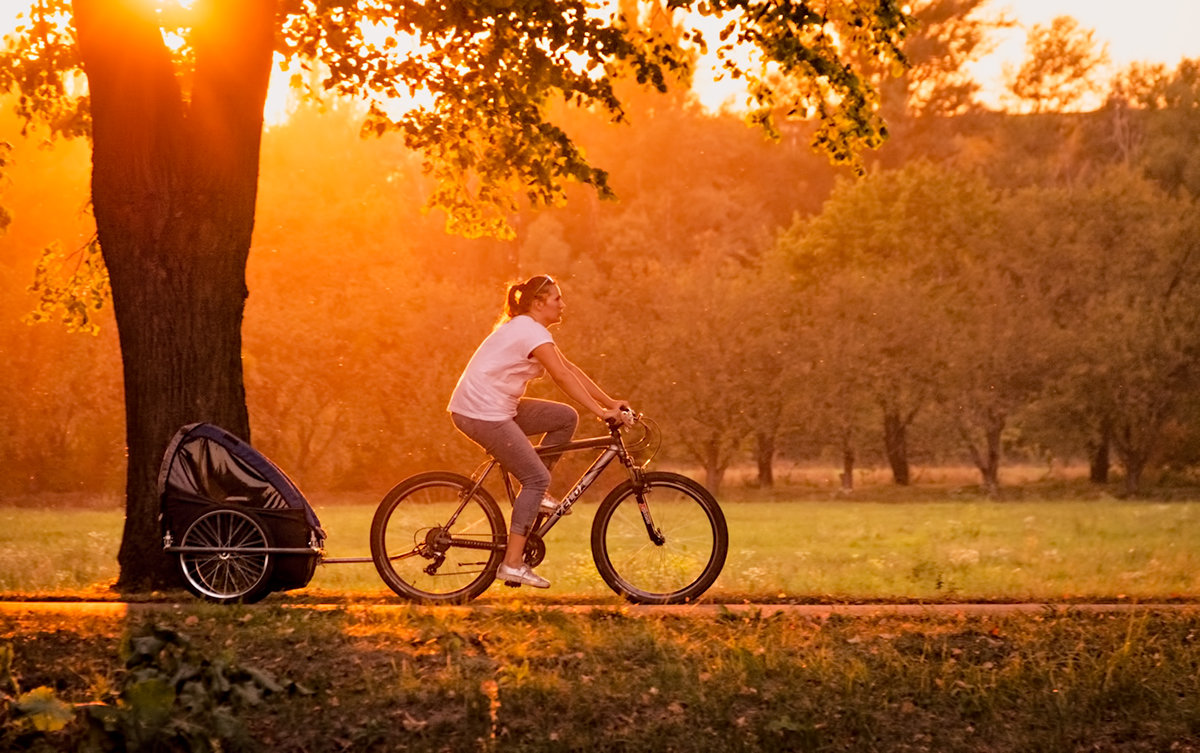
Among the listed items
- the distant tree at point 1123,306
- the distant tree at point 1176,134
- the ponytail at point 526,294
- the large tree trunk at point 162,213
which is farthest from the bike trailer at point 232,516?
the distant tree at point 1176,134

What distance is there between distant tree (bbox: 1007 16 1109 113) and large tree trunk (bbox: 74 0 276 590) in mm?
54405

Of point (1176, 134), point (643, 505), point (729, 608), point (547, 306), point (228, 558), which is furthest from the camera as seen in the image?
point (1176, 134)

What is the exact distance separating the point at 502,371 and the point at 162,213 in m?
2.83

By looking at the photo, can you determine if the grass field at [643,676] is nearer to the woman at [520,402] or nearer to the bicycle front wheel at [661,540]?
the bicycle front wheel at [661,540]

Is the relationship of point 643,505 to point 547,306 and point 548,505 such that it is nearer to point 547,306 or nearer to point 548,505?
point 548,505

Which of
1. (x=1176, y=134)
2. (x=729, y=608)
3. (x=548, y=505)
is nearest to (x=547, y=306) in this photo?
(x=548, y=505)

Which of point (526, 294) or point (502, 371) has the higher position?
point (526, 294)

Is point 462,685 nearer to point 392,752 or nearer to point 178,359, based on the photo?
point 392,752

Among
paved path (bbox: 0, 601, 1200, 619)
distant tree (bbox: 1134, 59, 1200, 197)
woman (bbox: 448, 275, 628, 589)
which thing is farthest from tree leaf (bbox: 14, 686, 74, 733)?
distant tree (bbox: 1134, 59, 1200, 197)

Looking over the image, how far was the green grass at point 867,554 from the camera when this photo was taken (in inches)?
445

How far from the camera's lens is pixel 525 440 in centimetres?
889

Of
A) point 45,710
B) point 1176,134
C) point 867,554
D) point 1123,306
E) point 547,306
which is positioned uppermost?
point 1176,134

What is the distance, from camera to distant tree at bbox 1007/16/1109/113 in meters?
59.6

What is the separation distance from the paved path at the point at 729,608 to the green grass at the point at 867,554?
45cm
